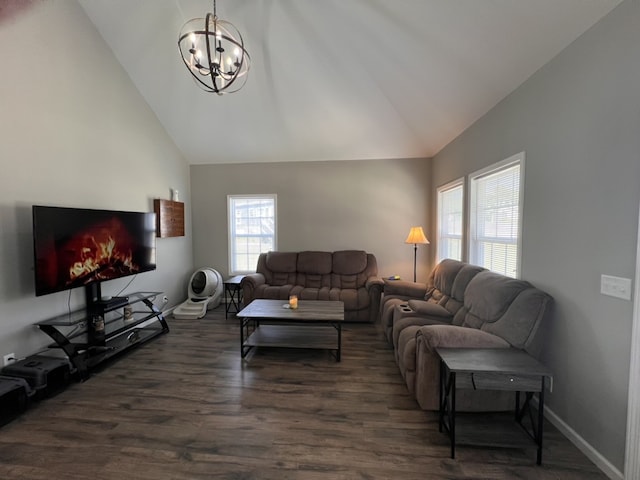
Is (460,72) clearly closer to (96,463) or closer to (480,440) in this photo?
(480,440)

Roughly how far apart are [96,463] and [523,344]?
2863mm

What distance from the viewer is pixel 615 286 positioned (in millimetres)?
1564

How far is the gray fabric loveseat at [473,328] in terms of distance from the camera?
77.7 inches

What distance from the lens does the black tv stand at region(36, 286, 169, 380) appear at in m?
2.57

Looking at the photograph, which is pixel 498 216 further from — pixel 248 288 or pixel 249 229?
pixel 249 229

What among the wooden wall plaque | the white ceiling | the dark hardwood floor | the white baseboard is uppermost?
the white ceiling

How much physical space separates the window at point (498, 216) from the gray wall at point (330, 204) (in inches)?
61.6

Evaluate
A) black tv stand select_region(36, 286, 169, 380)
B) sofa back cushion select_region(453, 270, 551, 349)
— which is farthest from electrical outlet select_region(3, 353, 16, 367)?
sofa back cushion select_region(453, 270, 551, 349)

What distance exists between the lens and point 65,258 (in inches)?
103

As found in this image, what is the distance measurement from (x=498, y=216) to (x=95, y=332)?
436 cm

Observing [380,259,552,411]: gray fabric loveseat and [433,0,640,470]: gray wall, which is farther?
[380,259,552,411]: gray fabric loveseat

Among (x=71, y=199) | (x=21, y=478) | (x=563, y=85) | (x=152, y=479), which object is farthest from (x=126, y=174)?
(x=563, y=85)

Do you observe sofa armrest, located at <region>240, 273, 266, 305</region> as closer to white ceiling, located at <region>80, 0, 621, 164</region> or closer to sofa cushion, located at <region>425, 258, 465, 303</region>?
white ceiling, located at <region>80, 0, 621, 164</region>

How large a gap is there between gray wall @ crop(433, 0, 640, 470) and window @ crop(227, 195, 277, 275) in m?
3.95
